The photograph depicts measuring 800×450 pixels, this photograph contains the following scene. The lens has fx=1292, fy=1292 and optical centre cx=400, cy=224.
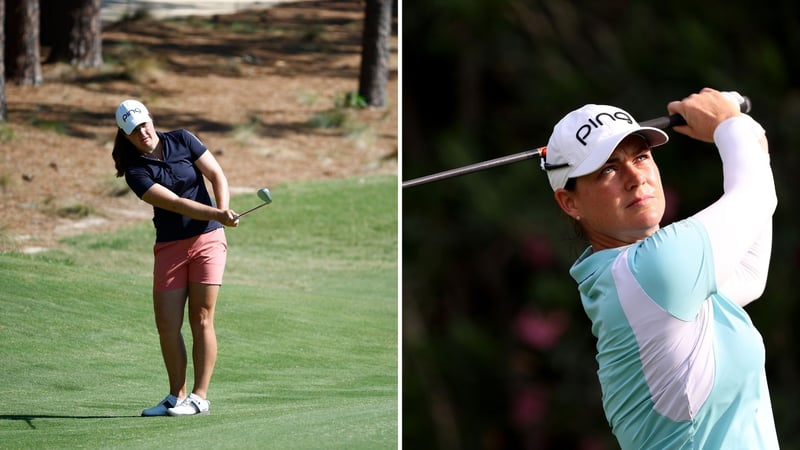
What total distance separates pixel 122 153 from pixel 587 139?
1.21m

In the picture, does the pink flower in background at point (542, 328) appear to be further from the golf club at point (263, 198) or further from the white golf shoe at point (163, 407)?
the white golf shoe at point (163, 407)

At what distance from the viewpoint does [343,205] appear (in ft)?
9.59

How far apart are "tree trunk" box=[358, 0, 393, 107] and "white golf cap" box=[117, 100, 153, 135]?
1.90 feet

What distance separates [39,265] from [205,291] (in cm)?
35

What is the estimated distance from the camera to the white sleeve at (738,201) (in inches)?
59.6

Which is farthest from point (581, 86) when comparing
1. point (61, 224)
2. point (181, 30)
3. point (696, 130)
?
point (696, 130)

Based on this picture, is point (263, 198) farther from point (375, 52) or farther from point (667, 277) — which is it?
point (667, 277)

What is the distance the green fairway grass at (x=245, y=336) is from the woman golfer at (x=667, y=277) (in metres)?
1.14

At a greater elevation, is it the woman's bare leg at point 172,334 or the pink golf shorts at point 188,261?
the pink golf shorts at point 188,261

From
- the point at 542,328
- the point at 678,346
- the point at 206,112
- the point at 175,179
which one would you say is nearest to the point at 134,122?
the point at 175,179

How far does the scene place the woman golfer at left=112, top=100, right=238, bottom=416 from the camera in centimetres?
248

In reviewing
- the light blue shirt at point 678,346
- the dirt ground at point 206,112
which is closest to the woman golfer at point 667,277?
the light blue shirt at point 678,346

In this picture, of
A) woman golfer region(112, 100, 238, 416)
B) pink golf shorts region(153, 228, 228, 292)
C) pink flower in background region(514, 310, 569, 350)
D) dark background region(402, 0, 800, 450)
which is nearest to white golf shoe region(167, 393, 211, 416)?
woman golfer region(112, 100, 238, 416)

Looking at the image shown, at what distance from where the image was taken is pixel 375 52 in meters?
2.95
